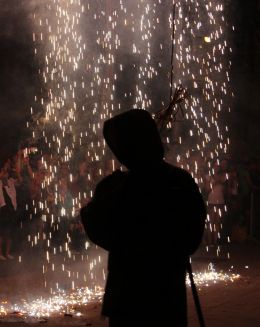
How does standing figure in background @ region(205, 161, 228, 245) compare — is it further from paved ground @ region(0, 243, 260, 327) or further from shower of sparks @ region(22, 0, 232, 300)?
paved ground @ region(0, 243, 260, 327)

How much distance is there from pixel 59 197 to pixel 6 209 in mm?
1091

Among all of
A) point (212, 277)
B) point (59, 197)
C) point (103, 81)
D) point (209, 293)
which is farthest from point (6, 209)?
point (103, 81)

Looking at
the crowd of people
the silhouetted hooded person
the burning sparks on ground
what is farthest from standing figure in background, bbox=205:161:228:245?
the silhouetted hooded person

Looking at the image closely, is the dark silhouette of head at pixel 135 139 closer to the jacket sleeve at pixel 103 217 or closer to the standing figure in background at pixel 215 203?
the jacket sleeve at pixel 103 217

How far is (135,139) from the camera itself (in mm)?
2996

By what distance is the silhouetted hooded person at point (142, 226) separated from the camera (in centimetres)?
300

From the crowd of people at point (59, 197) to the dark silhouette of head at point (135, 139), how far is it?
7.20 metres

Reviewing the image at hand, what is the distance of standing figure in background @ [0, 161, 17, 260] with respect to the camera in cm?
1011

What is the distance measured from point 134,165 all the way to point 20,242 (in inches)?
312

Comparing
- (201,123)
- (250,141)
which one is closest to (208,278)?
(201,123)

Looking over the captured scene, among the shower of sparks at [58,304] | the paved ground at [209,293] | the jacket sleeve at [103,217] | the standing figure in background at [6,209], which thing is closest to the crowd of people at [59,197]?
the standing figure in background at [6,209]

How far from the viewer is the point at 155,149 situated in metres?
3.03

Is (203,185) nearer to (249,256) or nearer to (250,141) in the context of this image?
(249,256)

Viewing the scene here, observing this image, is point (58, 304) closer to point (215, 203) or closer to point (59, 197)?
point (59, 197)
